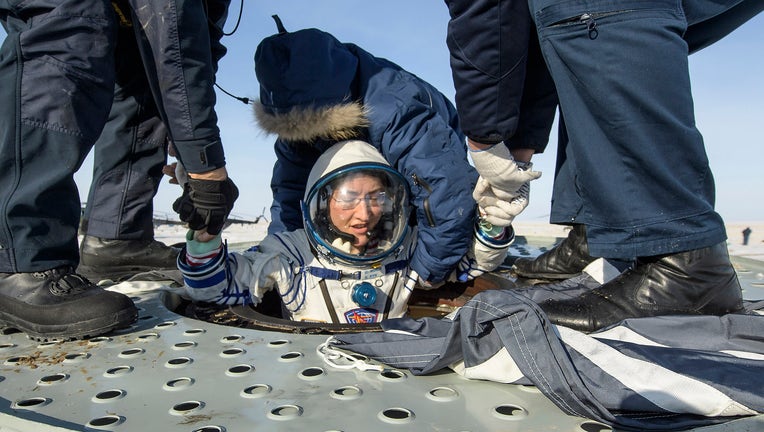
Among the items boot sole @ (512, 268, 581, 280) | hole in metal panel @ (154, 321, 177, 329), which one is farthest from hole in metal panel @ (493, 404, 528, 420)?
boot sole @ (512, 268, 581, 280)

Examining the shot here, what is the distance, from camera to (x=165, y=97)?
1.57 metres

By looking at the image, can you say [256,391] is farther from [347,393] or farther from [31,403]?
[31,403]

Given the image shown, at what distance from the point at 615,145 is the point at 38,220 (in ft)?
4.72

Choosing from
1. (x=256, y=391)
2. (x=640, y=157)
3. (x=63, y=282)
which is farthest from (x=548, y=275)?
(x=63, y=282)

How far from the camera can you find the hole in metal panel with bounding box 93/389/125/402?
1.00 meters

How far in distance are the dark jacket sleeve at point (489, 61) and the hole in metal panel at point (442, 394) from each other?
0.80 m

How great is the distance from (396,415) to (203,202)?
3.21 ft

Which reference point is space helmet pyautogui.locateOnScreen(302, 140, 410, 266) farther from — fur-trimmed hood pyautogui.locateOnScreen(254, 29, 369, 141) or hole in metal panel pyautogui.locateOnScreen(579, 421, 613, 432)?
hole in metal panel pyautogui.locateOnScreen(579, 421, 613, 432)

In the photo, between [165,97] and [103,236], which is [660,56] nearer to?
[165,97]

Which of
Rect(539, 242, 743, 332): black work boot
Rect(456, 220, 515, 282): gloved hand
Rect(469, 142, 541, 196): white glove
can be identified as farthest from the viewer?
Rect(456, 220, 515, 282): gloved hand

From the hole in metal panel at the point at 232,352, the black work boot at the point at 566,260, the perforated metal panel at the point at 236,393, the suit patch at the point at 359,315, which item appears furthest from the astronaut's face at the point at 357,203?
the hole in metal panel at the point at 232,352

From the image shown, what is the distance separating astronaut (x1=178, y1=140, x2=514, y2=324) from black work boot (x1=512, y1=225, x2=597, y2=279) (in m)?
0.18

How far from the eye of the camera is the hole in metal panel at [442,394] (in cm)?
97

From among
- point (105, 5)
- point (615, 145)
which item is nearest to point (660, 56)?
point (615, 145)
